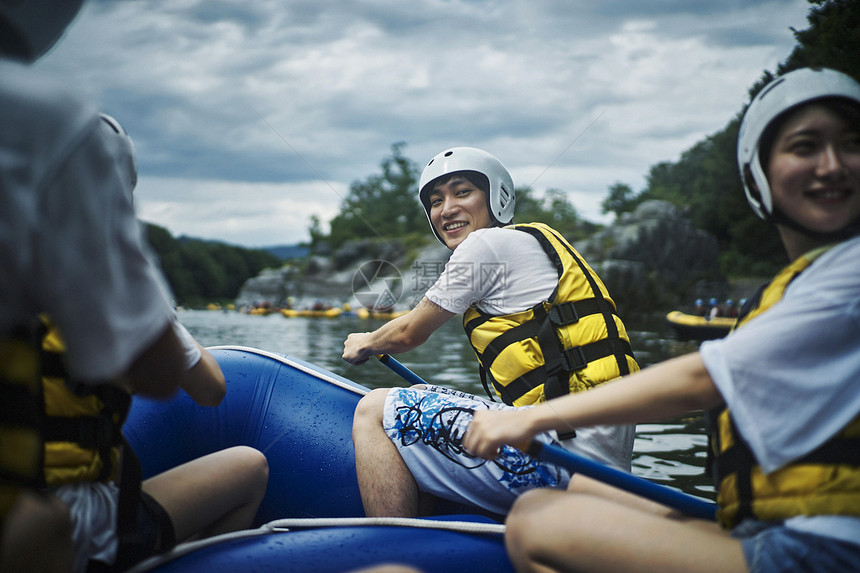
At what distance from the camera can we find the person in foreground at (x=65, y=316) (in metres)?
0.70

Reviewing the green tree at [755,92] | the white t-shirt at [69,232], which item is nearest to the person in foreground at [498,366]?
the green tree at [755,92]

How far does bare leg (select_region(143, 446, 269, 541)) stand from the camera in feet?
4.05

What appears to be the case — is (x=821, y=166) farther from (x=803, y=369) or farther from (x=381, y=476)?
(x=381, y=476)

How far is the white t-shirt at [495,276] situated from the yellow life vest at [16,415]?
1.29 metres

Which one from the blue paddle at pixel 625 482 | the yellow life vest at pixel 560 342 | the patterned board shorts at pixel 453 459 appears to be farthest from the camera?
the yellow life vest at pixel 560 342

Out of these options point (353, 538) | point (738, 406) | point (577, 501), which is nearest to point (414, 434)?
point (353, 538)

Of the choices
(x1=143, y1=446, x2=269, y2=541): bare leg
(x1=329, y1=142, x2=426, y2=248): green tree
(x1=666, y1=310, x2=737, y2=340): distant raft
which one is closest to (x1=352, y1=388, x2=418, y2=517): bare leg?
(x1=143, y1=446, x2=269, y2=541): bare leg

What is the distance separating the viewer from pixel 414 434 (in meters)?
1.76

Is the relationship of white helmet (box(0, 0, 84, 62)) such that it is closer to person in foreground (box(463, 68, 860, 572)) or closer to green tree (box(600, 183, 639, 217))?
person in foreground (box(463, 68, 860, 572))

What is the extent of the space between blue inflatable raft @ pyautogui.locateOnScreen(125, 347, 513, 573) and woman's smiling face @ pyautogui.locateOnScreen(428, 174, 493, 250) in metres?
0.73

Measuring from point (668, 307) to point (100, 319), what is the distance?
23163 millimetres

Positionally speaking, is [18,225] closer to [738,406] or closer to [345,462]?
[738,406]

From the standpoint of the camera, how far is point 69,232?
744 millimetres

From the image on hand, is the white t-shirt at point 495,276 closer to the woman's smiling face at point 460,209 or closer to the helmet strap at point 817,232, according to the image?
the woman's smiling face at point 460,209
